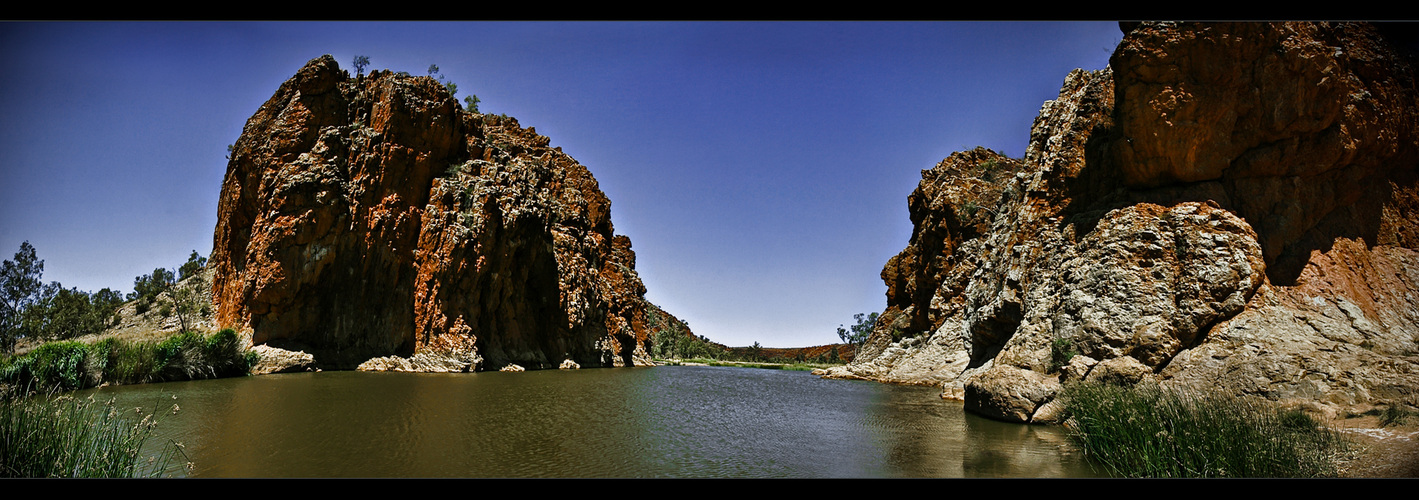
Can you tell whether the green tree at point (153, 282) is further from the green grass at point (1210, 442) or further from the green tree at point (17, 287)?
the green grass at point (1210, 442)

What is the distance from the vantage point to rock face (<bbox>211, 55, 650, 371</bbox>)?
35.5 metres

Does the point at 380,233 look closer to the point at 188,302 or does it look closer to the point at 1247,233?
the point at 188,302

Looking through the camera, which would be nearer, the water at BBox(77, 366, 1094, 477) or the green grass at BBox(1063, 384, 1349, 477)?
the green grass at BBox(1063, 384, 1349, 477)

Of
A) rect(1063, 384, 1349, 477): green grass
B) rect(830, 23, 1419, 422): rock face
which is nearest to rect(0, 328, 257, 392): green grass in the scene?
rect(1063, 384, 1349, 477): green grass

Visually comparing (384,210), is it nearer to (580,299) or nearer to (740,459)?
(580,299)

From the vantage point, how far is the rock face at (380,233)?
116 ft

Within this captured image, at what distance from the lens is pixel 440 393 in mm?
22766

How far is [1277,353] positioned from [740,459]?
1393 cm

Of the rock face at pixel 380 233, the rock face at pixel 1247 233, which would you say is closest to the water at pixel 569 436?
the rock face at pixel 1247 233

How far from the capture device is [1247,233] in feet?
62.7

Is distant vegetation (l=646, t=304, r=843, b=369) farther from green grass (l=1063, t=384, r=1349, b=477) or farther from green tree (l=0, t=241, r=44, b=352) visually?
green grass (l=1063, t=384, r=1349, b=477)

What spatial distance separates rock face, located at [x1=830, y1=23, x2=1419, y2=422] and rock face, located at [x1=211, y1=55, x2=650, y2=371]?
108 feet

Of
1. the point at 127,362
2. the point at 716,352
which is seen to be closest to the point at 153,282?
the point at 127,362

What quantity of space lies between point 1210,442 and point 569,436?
36.3 feet
